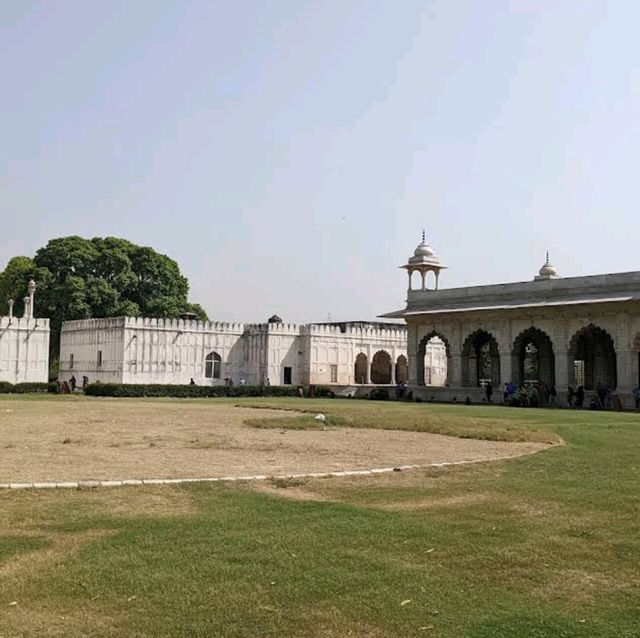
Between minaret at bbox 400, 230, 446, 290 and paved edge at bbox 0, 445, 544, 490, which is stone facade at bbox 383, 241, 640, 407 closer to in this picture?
minaret at bbox 400, 230, 446, 290

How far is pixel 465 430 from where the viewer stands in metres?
18.8

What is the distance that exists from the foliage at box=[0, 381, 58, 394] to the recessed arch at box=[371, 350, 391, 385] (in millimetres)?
23438

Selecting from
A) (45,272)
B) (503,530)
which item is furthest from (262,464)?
(45,272)

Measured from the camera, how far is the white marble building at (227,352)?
1925 inches

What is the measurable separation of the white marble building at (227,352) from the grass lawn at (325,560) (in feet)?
131

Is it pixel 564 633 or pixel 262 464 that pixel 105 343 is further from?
pixel 564 633

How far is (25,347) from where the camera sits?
51156 millimetres

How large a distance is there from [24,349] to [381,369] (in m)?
25.0

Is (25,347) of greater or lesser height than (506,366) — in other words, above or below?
above

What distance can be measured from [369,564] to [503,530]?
1.90 metres

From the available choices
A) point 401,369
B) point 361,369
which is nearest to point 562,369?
point 361,369

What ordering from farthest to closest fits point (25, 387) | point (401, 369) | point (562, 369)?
1. point (401, 369)
2. point (25, 387)
3. point (562, 369)

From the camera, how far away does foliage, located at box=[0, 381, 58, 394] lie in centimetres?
4456

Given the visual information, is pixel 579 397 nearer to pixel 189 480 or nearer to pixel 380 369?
pixel 380 369
